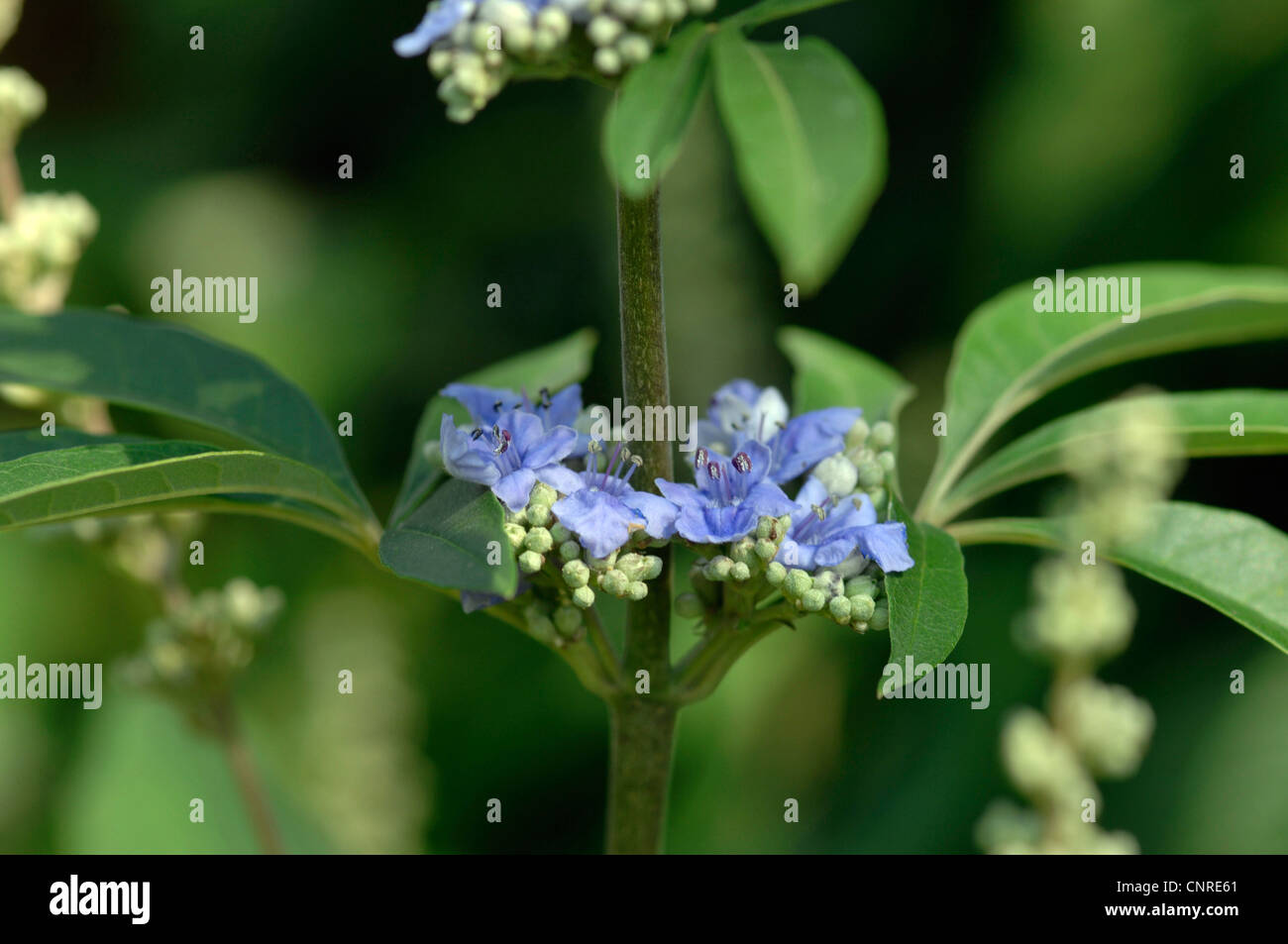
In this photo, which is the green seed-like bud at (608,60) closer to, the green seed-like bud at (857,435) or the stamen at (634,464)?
the stamen at (634,464)

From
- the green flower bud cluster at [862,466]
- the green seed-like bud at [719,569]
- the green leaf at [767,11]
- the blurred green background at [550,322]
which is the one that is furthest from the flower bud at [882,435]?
the blurred green background at [550,322]

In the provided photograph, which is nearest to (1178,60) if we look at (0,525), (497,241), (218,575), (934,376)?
(934,376)

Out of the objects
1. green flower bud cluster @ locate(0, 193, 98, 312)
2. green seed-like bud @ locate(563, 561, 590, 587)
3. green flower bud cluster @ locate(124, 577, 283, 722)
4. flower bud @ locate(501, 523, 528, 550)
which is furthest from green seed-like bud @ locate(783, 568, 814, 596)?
green flower bud cluster @ locate(0, 193, 98, 312)

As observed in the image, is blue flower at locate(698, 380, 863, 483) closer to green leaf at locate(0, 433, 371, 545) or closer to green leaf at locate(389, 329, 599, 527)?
green leaf at locate(389, 329, 599, 527)

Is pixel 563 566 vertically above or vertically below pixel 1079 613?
above

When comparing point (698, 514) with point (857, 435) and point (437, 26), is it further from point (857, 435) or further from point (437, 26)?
point (437, 26)

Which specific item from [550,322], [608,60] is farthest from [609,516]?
[550,322]

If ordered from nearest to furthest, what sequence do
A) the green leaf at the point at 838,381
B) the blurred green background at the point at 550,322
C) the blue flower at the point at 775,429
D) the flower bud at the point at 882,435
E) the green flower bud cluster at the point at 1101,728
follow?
the blue flower at the point at 775,429
the flower bud at the point at 882,435
the green flower bud cluster at the point at 1101,728
the green leaf at the point at 838,381
the blurred green background at the point at 550,322
